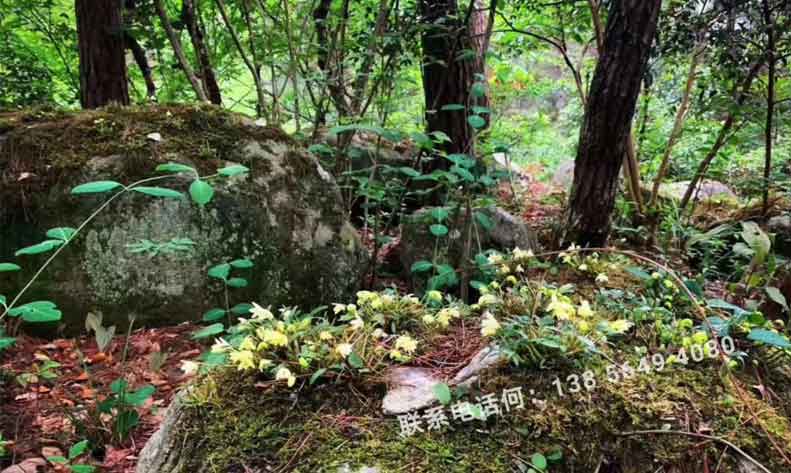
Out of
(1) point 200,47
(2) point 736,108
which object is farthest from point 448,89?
(2) point 736,108

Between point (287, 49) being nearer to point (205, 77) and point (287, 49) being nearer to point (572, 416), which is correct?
point (205, 77)

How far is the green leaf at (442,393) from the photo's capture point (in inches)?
47.6

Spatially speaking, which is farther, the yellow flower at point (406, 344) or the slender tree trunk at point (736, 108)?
the slender tree trunk at point (736, 108)

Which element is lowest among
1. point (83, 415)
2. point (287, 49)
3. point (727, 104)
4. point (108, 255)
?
point (83, 415)

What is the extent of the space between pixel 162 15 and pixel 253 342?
10.3 feet

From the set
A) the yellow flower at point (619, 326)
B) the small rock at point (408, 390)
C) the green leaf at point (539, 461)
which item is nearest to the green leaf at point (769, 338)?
the yellow flower at point (619, 326)

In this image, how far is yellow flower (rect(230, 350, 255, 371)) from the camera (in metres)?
1.29

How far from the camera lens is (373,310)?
5.34ft

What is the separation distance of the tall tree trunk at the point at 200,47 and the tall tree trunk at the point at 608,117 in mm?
2927

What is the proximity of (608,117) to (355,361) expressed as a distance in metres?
2.60

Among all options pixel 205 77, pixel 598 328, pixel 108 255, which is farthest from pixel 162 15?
pixel 598 328

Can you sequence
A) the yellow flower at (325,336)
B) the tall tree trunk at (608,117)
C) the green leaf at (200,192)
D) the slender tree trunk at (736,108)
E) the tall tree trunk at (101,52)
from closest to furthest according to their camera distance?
the green leaf at (200,192) < the yellow flower at (325,336) < the tall tree trunk at (608,117) < the tall tree trunk at (101,52) < the slender tree trunk at (736,108)

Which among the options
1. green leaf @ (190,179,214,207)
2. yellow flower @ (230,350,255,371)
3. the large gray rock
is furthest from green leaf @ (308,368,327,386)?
the large gray rock

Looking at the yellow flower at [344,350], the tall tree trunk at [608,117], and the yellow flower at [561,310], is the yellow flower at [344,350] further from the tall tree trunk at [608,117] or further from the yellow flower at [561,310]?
the tall tree trunk at [608,117]
